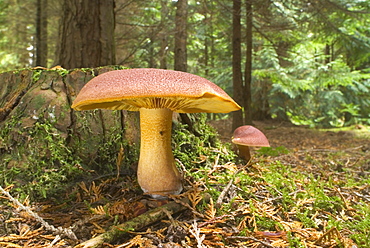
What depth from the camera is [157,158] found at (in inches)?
68.1

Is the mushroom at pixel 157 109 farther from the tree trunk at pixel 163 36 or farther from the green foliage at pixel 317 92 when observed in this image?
the green foliage at pixel 317 92

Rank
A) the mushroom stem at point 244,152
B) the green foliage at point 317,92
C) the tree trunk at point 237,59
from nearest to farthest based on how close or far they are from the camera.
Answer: the mushroom stem at point 244,152 < the tree trunk at point 237,59 < the green foliage at point 317,92

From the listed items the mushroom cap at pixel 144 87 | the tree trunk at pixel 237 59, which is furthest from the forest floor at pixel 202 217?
the tree trunk at pixel 237 59

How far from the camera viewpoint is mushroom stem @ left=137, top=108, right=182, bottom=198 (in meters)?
1.70

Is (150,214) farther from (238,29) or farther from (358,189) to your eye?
(238,29)

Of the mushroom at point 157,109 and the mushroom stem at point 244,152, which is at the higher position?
the mushroom at point 157,109

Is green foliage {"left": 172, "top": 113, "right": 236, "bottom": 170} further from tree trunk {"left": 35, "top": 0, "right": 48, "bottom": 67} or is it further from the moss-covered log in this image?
tree trunk {"left": 35, "top": 0, "right": 48, "bottom": 67}

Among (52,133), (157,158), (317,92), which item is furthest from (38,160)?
(317,92)

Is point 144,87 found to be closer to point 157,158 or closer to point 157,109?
point 157,109

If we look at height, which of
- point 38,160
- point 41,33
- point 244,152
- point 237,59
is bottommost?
point 244,152

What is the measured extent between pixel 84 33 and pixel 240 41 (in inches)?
169

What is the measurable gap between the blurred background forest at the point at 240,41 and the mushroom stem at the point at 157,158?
247 cm

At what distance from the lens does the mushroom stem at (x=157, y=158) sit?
170cm

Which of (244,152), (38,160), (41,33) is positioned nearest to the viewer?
(38,160)
